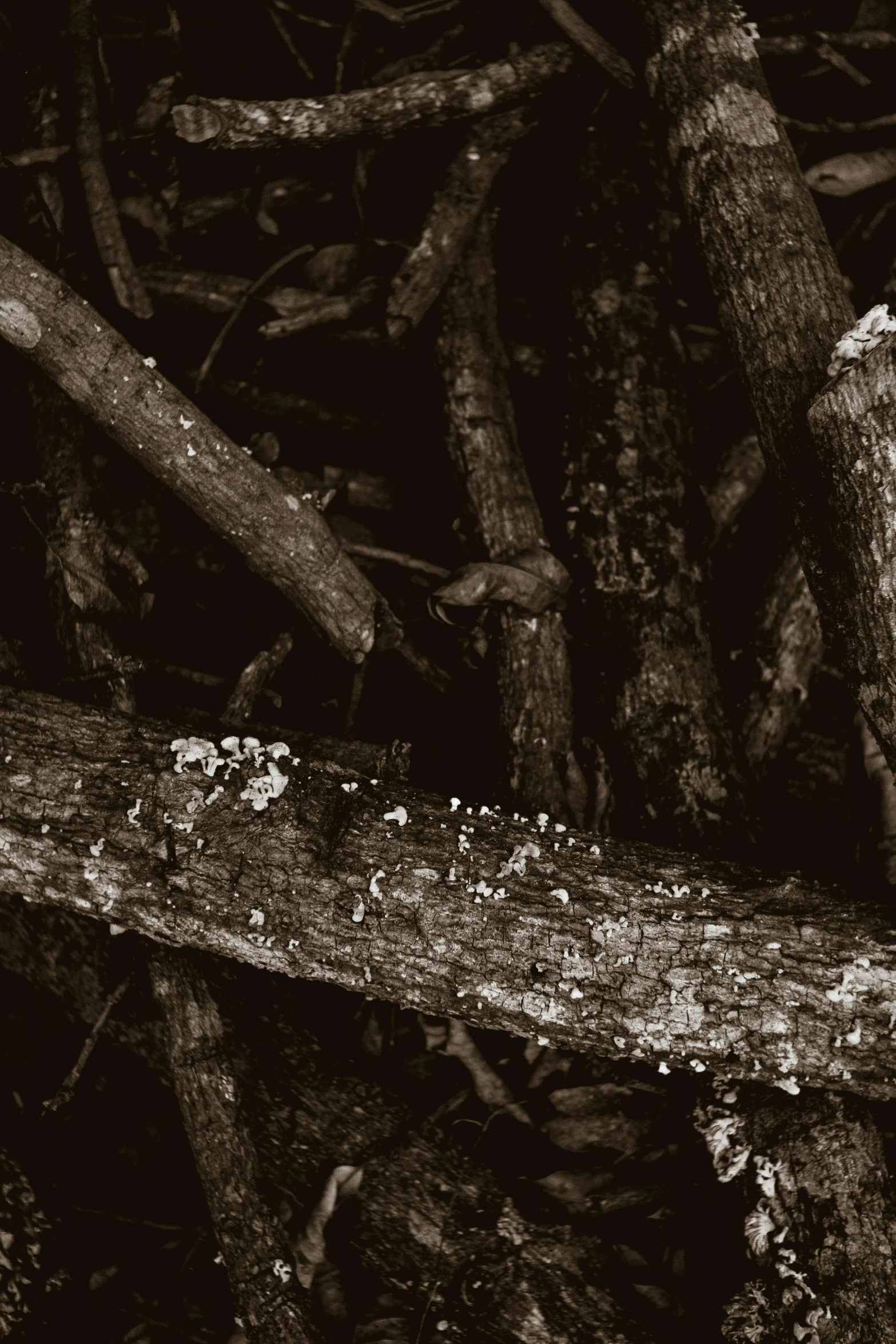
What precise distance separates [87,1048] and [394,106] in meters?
2.45

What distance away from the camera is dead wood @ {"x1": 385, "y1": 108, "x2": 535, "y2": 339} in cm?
227

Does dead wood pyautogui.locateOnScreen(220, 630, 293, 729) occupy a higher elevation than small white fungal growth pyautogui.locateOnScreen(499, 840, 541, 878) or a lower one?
higher

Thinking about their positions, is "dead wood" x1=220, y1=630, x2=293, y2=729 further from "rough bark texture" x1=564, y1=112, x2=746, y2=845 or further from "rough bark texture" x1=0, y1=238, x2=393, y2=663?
"rough bark texture" x1=564, y1=112, x2=746, y2=845

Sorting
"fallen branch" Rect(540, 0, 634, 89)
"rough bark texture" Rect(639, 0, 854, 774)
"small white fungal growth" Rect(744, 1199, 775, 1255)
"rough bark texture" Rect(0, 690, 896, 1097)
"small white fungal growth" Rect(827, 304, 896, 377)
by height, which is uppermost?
"fallen branch" Rect(540, 0, 634, 89)

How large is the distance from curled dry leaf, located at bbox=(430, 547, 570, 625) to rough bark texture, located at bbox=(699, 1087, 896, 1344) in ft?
4.00

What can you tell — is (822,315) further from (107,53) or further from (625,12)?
(107,53)

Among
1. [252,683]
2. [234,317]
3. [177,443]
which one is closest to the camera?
[177,443]

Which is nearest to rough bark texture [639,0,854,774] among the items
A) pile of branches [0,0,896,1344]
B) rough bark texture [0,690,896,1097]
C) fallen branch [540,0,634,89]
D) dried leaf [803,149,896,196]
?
pile of branches [0,0,896,1344]

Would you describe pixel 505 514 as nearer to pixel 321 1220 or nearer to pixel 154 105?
pixel 154 105

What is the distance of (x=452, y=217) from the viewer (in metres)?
2.32

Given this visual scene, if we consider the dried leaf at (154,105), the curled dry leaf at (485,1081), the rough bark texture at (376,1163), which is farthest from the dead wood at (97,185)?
the curled dry leaf at (485,1081)

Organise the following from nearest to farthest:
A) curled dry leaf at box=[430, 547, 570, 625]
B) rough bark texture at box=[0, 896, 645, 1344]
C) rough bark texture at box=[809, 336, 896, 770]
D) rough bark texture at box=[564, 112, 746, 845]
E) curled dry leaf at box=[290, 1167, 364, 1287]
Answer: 1. rough bark texture at box=[809, 336, 896, 770]
2. rough bark texture at box=[0, 896, 645, 1344]
3. curled dry leaf at box=[290, 1167, 364, 1287]
4. rough bark texture at box=[564, 112, 746, 845]
5. curled dry leaf at box=[430, 547, 570, 625]

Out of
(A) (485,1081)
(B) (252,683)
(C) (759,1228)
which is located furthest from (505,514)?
(C) (759,1228)

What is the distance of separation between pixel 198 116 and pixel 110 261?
1.60 ft
